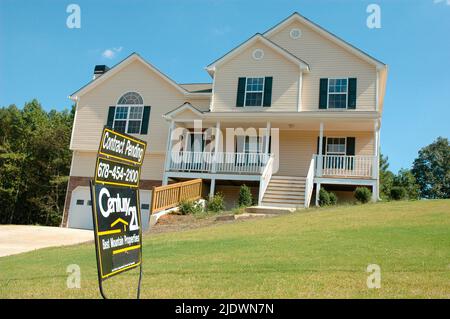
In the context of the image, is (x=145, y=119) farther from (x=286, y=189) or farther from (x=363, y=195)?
(x=363, y=195)

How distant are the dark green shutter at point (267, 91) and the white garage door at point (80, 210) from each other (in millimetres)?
11036

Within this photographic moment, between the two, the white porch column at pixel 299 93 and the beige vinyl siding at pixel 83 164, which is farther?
the beige vinyl siding at pixel 83 164

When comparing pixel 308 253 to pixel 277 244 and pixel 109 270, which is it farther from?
pixel 109 270

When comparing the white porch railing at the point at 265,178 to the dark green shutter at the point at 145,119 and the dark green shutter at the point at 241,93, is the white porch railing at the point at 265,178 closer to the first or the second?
the dark green shutter at the point at 241,93

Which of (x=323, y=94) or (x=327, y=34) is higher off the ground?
(x=327, y=34)

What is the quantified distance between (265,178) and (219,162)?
8.31 ft

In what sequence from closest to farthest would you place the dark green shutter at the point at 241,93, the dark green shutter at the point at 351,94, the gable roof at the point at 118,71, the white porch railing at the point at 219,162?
the white porch railing at the point at 219,162, the dark green shutter at the point at 351,94, the dark green shutter at the point at 241,93, the gable roof at the point at 118,71

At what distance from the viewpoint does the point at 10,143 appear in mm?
32719

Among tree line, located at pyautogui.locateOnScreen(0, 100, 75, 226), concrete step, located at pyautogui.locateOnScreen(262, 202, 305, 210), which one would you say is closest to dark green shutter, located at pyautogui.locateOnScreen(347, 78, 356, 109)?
concrete step, located at pyautogui.locateOnScreen(262, 202, 305, 210)

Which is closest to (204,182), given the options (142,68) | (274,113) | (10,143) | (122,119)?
(274,113)

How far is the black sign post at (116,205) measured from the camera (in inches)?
170

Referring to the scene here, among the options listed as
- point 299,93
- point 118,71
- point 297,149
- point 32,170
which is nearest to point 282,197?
point 297,149

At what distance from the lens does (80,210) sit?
22094 mm

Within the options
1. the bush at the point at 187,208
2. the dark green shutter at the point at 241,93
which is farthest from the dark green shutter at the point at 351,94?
the bush at the point at 187,208
